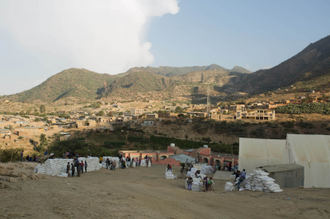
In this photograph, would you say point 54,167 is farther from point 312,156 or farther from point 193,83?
point 193,83

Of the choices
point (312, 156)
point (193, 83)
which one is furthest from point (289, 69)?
point (312, 156)

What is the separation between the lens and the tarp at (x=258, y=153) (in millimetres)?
16781

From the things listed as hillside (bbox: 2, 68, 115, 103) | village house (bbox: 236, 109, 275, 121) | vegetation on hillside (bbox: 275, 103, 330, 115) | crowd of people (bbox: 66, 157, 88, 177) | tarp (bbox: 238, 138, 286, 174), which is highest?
hillside (bbox: 2, 68, 115, 103)

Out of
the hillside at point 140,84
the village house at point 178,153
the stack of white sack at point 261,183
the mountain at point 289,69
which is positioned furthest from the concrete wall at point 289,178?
the hillside at point 140,84

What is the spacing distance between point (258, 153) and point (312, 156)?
14.9 feet

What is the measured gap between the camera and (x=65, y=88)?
159750mm

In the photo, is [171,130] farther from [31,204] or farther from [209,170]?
[31,204]

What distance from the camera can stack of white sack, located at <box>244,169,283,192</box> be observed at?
10.2 meters

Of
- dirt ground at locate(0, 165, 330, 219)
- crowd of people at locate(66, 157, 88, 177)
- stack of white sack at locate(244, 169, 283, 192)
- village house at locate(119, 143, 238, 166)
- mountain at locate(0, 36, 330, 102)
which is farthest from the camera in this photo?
mountain at locate(0, 36, 330, 102)

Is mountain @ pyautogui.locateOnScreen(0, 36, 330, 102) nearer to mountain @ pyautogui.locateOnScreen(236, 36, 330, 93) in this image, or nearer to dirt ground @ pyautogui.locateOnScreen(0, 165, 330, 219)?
mountain @ pyautogui.locateOnScreen(236, 36, 330, 93)

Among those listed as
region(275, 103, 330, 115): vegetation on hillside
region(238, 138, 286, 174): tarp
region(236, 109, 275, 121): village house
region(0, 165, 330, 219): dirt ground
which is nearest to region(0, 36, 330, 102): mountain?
region(275, 103, 330, 115): vegetation on hillside

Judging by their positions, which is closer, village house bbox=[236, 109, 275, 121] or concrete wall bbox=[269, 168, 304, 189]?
concrete wall bbox=[269, 168, 304, 189]

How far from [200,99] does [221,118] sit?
59897mm

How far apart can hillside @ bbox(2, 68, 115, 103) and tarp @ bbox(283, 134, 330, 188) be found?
138555mm
